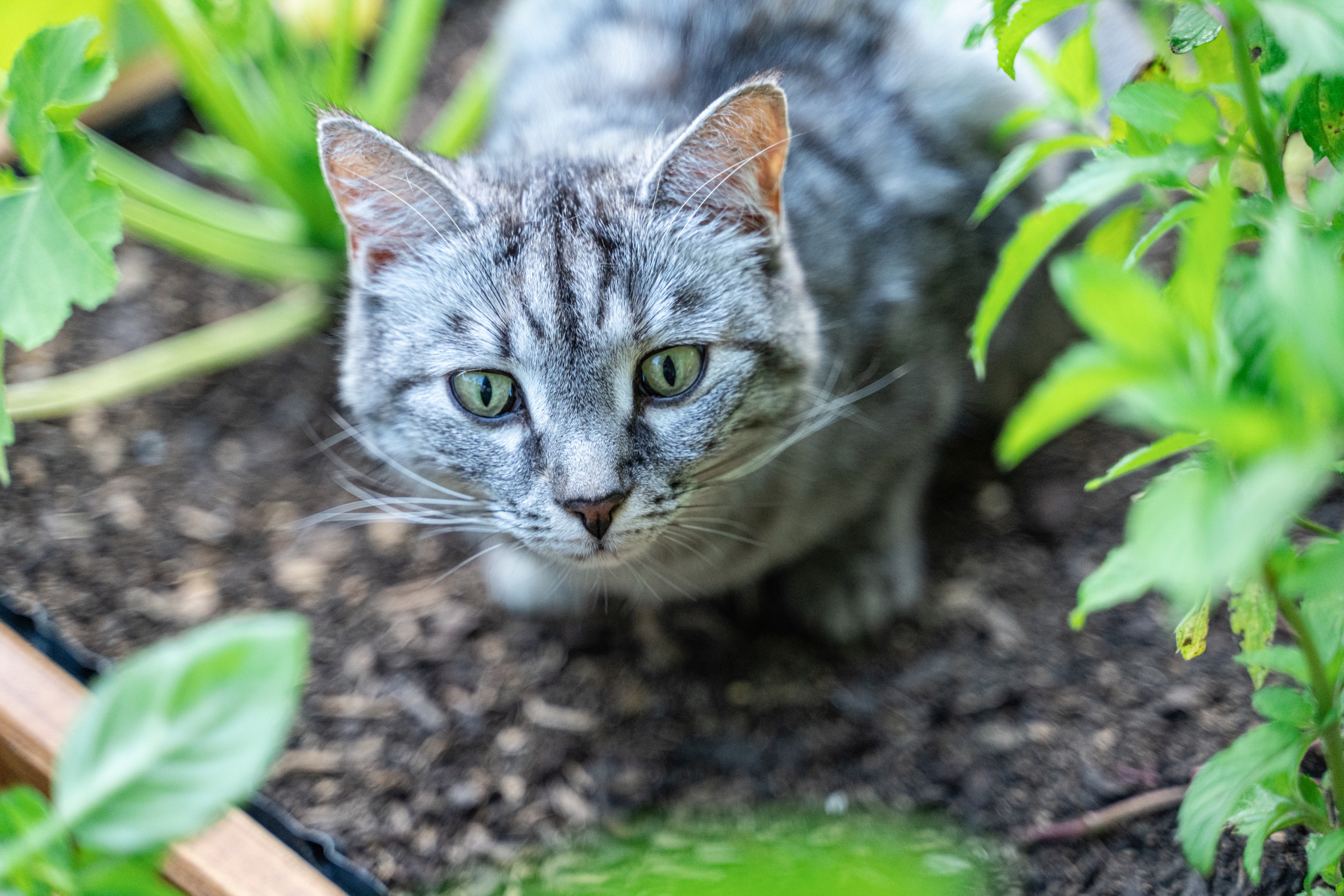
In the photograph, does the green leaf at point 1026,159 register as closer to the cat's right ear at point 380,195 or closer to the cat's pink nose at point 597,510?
the cat's pink nose at point 597,510

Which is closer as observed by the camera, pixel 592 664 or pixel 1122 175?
pixel 1122 175

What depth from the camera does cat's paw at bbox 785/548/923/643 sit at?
1900mm

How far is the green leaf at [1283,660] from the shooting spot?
992 millimetres

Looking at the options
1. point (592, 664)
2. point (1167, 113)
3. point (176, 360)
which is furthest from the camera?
point (176, 360)

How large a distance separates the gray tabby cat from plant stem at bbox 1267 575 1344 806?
2.45 ft

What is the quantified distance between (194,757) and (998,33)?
958 mm

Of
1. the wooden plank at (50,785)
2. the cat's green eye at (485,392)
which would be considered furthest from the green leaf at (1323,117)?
the wooden plank at (50,785)

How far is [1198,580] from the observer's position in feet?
1.83

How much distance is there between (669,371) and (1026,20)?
655 millimetres

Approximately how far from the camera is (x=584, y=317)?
139 centimetres

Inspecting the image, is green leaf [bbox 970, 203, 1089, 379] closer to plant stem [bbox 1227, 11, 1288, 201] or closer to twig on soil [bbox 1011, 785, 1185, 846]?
plant stem [bbox 1227, 11, 1288, 201]

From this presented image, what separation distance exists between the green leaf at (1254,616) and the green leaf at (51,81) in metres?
1.28

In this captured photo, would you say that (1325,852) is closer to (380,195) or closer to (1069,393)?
(1069,393)

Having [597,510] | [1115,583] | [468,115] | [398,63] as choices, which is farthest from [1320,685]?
[398,63]
